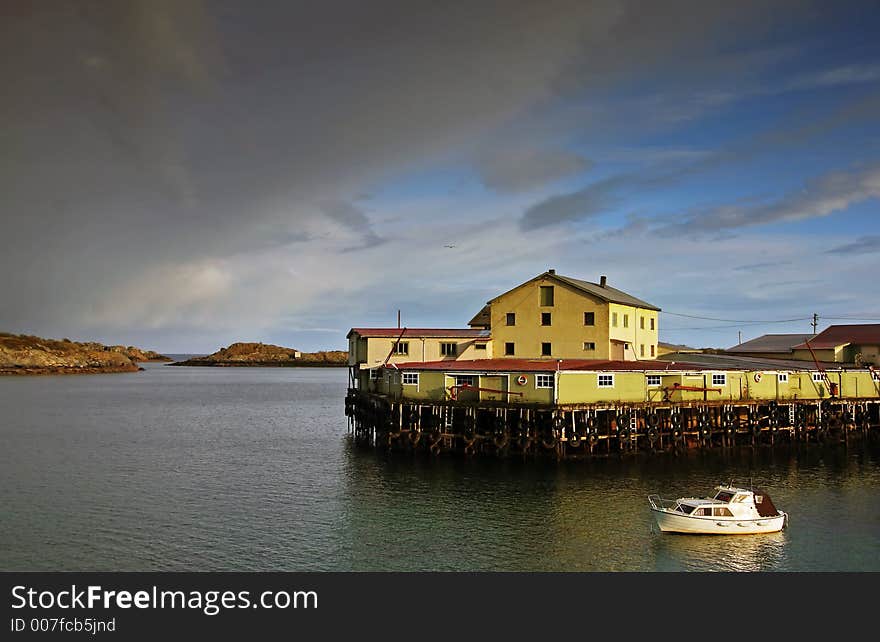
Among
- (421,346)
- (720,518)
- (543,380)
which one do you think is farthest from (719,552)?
(421,346)

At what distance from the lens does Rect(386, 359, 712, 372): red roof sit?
54406mm

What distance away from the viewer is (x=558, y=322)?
65875mm

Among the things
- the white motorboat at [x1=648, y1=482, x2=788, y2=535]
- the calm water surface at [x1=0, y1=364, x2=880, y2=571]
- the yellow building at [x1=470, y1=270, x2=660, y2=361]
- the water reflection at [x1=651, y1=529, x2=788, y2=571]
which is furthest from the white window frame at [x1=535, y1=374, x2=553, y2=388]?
the water reflection at [x1=651, y1=529, x2=788, y2=571]

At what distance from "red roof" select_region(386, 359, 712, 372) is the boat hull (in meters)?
20.1

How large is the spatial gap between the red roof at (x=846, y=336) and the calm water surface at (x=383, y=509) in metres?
32.8

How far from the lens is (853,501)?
3906 cm

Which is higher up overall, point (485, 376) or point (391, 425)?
point (485, 376)

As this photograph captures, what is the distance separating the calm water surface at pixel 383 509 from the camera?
95.6ft

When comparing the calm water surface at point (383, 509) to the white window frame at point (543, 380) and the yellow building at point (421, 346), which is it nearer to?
the white window frame at point (543, 380)

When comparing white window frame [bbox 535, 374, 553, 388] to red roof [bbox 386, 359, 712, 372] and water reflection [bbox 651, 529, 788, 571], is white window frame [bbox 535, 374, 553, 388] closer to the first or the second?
red roof [bbox 386, 359, 712, 372]
